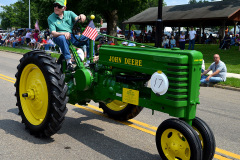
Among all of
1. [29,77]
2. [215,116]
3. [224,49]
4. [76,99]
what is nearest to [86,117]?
[76,99]

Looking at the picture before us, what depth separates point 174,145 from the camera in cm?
371

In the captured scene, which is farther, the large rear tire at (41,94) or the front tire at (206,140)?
the large rear tire at (41,94)

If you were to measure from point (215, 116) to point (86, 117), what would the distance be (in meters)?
2.73

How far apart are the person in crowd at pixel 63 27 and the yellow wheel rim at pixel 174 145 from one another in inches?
84.2

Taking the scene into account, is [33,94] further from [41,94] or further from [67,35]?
[67,35]

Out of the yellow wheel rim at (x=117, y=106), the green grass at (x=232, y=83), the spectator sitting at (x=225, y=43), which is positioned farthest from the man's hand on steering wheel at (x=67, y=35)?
the spectator sitting at (x=225, y=43)

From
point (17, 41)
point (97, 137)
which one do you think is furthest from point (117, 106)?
point (17, 41)

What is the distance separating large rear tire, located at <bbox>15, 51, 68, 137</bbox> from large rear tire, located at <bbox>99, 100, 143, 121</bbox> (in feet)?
4.54

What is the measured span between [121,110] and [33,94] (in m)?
1.61

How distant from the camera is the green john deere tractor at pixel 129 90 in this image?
12.0ft

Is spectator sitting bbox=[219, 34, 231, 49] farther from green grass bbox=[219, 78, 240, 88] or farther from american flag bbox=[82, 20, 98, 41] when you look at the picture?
american flag bbox=[82, 20, 98, 41]

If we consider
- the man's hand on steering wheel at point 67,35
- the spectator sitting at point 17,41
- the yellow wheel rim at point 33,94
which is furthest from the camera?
the spectator sitting at point 17,41

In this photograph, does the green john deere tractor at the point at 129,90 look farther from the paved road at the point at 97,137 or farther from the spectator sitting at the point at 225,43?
the spectator sitting at the point at 225,43

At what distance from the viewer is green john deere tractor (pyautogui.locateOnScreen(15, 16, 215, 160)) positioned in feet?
12.0
